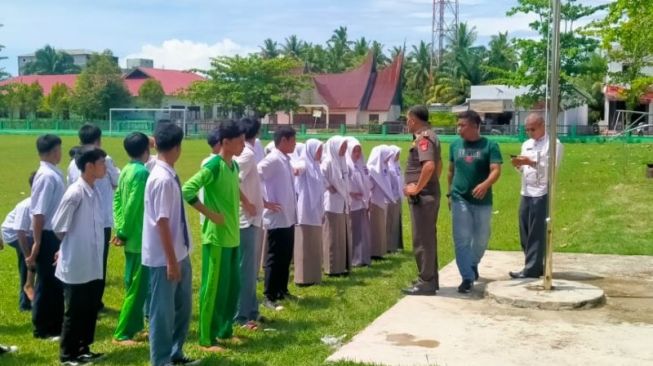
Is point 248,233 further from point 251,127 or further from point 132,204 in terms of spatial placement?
point 251,127

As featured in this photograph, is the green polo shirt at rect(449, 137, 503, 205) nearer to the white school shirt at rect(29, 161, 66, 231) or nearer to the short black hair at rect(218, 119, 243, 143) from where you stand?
the short black hair at rect(218, 119, 243, 143)

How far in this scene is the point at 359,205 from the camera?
9938 millimetres

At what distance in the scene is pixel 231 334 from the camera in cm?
645

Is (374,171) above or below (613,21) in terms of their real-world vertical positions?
below

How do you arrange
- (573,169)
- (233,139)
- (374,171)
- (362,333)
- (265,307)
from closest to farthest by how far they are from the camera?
(233,139), (362,333), (265,307), (374,171), (573,169)

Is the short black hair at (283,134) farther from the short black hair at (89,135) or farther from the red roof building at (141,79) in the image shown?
the red roof building at (141,79)

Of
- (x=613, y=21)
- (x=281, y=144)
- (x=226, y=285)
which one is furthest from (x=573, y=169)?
(x=226, y=285)

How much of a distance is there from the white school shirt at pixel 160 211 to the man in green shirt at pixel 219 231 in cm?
49

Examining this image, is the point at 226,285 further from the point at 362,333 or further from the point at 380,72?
the point at 380,72

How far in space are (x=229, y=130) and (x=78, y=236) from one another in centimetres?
133

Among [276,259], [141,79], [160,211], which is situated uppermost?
[141,79]

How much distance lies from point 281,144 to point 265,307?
60.8 inches

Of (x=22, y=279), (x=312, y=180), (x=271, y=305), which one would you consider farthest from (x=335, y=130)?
(x=22, y=279)

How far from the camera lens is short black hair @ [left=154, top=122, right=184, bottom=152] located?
5.52 meters
